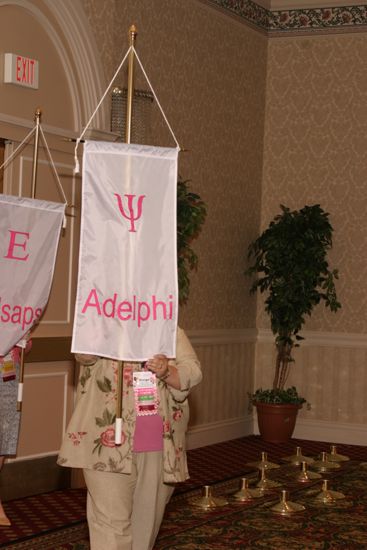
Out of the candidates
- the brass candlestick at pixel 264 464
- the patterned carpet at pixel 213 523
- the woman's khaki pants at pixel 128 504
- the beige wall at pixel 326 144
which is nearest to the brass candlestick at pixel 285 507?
the patterned carpet at pixel 213 523

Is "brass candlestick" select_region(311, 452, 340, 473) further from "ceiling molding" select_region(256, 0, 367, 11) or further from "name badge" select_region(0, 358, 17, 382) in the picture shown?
"ceiling molding" select_region(256, 0, 367, 11)

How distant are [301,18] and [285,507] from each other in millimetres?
5352

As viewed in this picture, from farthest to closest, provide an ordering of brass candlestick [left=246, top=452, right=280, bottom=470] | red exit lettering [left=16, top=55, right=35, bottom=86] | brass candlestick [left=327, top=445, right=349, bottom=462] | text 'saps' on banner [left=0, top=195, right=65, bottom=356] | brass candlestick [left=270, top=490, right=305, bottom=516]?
brass candlestick [left=327, top=445, right=349, bottom=462]
brass candlestick [left=246, top=452, right=280, bottom=470]
red exit lettering [left=16, top=55, right=35, bottom=86]
brass candlestick [left=270, top=490, right=305, bottom=516]
text 'saps' on banner [left=0, top=195, right=65, bottom=356]

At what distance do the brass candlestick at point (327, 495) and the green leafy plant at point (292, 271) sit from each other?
2.59 meters

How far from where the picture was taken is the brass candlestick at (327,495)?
6805 mm

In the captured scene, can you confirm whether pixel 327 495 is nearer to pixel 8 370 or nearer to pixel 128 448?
pixel 8 370

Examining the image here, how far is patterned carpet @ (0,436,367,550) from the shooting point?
5520 mm

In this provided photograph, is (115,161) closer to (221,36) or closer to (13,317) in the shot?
(13,317)

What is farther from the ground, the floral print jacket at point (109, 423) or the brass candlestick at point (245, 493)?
the floral print jacket at point (109, 423)

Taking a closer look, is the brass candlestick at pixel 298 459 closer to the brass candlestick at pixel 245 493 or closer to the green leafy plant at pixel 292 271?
the green leafy plant at pixel 292 271

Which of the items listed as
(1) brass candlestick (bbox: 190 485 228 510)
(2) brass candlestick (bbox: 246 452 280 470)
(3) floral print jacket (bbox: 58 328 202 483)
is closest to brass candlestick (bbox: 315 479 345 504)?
(1) brass candlestick (bbox: 190 485 228 510)

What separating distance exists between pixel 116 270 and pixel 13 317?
145 cm

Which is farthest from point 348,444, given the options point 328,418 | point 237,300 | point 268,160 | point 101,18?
point 101,18

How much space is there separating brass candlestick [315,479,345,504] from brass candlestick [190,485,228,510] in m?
0.67
